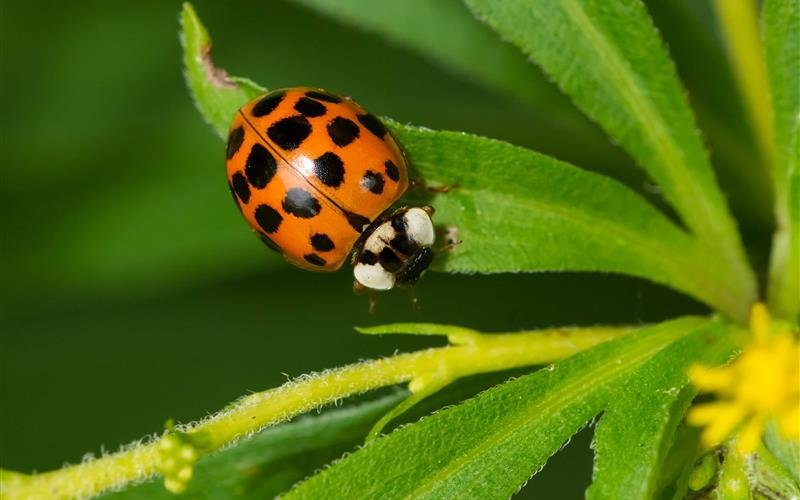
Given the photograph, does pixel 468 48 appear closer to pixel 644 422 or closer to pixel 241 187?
pixel 241 187

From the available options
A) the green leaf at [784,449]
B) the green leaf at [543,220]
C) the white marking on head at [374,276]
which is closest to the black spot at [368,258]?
Answer: the white marking on head at [374,276]

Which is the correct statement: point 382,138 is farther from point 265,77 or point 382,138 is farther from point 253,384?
point 265,77

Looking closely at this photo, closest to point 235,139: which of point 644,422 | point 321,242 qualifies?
point 321,242

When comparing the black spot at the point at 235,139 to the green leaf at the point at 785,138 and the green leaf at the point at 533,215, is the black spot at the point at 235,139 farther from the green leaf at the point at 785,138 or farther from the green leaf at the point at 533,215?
the green leaf at the point at 785,138

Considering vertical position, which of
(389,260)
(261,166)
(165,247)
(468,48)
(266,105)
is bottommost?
(165,247)

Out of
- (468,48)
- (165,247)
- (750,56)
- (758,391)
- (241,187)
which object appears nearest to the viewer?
(758,391)

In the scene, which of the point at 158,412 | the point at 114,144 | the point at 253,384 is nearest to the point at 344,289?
the point at 253,384

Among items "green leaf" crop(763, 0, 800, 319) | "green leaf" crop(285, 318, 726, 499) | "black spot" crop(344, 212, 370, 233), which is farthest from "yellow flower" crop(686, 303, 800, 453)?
"black spot" crop(344, 212, 370, 233)
